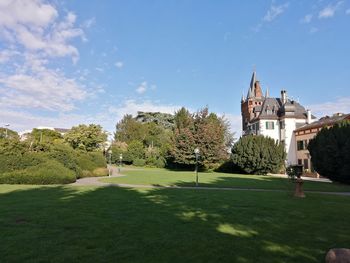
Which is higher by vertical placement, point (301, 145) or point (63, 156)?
point (301, 145)

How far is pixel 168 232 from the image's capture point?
24.0 feet

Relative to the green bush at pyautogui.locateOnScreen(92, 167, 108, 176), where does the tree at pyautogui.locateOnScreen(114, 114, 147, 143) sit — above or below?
above

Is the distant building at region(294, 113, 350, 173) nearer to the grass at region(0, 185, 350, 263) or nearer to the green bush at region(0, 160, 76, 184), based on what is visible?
the green bush at region(0, 160, 76, 184)

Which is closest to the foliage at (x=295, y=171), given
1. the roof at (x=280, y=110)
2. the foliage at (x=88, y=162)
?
the foliage at (x=88, y=162)

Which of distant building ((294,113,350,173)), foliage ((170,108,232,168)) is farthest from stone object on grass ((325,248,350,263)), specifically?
distant building ((294,113,350,173))

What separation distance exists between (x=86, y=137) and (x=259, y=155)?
2667 cm

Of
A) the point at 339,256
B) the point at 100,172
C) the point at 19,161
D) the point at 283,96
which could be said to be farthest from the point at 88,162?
the point at 283,96

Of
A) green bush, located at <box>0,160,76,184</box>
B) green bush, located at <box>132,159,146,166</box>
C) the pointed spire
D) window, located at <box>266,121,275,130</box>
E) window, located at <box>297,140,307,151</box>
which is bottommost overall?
green bush, located at <box>0,160,76,184</box>

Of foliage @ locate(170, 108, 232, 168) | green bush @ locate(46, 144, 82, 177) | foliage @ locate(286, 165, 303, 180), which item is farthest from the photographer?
foliage @ locate(170, 108, 232, 168)

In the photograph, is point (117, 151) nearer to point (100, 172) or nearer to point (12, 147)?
point (100, 172)

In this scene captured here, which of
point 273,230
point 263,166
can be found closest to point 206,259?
point 273,230

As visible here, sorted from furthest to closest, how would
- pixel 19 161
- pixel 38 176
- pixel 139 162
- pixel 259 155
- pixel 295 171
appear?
pixel 139 162 < pixel 259 155 < pixel 19 161 < pixel 38 176 < pixel 295 171

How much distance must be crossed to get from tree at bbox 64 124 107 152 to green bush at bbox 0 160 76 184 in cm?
2582

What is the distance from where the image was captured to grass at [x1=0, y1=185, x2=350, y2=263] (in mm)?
5590
